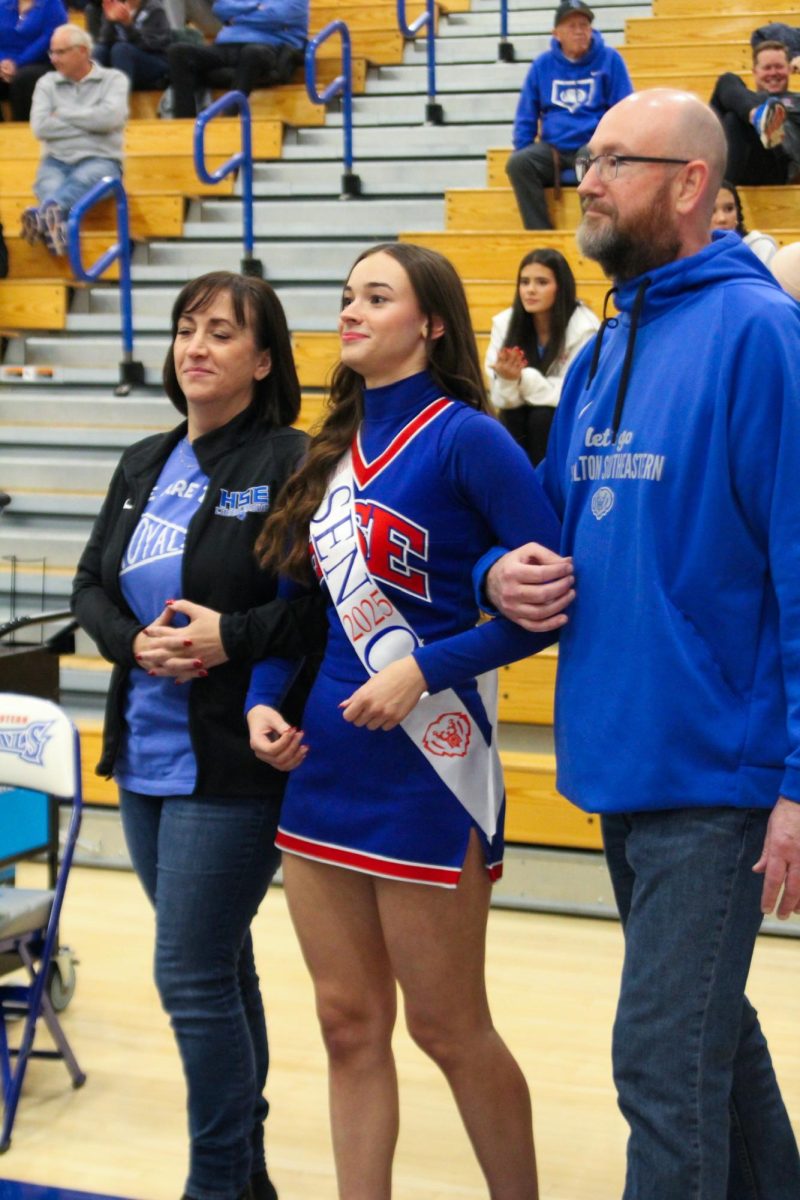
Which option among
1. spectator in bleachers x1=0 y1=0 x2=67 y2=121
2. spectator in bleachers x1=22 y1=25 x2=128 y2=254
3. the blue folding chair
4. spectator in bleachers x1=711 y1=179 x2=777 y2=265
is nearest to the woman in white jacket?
spectator in bleachers x1=711 y1=179 x2=777 y2=265

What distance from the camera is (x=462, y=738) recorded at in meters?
2.00

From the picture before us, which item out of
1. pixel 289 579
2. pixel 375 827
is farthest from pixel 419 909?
pixel 289 579

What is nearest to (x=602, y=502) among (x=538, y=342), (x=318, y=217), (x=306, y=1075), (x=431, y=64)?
(x=306, y=1075)

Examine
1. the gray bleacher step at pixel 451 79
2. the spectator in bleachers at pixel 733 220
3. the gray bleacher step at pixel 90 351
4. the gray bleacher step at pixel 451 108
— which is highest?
the gray bleacher step at pixel 451 79

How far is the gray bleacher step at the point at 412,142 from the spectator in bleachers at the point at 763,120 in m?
1.50

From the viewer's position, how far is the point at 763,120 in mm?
5766

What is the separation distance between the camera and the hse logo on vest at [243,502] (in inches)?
87.1

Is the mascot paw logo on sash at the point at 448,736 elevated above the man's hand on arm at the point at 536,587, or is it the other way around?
the man's hand on arm at the point at 536,587

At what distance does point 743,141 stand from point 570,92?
29.4 inches

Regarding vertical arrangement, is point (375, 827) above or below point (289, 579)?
below

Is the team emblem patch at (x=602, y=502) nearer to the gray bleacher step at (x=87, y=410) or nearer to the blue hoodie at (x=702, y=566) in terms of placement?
the blue hoodie at (x=702, y=566)

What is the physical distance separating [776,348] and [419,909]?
83 cm

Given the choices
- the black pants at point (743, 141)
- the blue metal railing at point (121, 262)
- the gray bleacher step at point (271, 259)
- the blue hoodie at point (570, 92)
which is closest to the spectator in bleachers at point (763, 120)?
the black pants at point (743, 141)

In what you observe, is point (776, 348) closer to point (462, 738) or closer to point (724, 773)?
point (724, 773)
